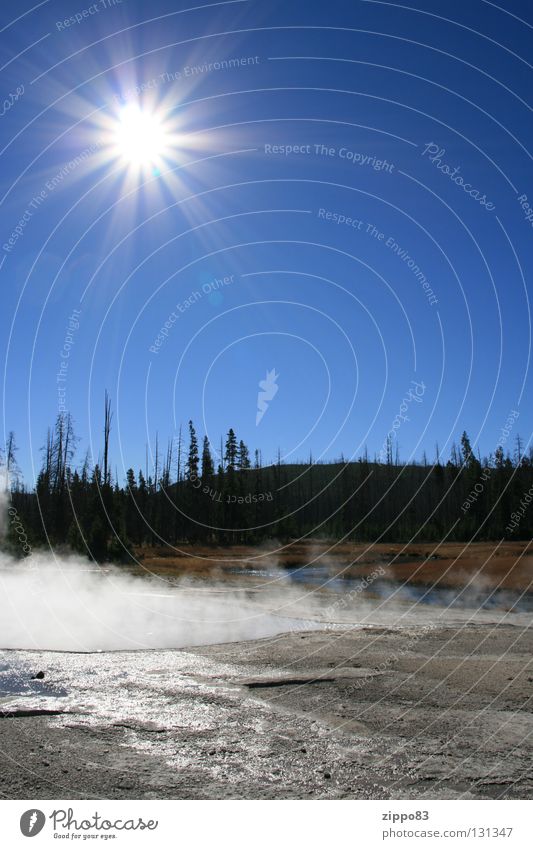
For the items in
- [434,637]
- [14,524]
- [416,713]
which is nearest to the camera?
[416,713]

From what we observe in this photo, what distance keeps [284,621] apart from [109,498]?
96.4 feet

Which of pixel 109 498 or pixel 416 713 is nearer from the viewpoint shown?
pixel 416 713

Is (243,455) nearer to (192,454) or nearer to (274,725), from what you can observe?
(192,454)

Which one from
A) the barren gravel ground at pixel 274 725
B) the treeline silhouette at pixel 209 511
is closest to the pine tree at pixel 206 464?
the treeline silhouette at pixel 209 511

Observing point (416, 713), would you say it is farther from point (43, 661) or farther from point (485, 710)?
point (43, 661)

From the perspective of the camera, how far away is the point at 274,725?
9180 mm

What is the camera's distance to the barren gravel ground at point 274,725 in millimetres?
6906

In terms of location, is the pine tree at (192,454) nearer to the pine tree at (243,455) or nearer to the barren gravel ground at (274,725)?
the pine tree at (243,455)

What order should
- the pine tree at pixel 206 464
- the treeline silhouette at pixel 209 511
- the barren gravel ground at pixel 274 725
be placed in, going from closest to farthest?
1. the barren gravel ground at pixel 274 725
2. the treeline silhouette at pixel 209 511
3. the pine tree at pixel 206 464

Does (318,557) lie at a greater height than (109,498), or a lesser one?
lesser

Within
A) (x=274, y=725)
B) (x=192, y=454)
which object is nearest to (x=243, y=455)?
(x=192, y=454)

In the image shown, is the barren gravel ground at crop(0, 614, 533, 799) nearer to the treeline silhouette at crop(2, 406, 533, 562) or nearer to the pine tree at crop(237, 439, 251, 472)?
the treeline silhouette at crop(2, 406, 533, 562)

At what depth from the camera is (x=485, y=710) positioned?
1004 centimetres
